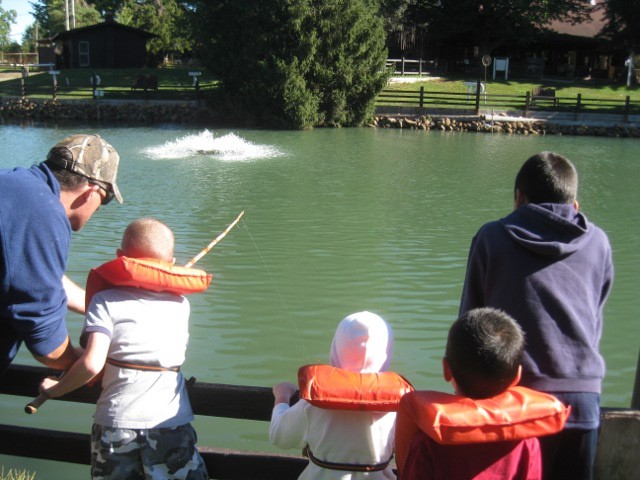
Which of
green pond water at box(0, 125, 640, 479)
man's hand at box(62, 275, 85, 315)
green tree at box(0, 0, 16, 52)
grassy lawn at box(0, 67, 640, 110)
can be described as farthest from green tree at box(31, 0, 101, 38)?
man's hand at box(62, 275, 85, 315)

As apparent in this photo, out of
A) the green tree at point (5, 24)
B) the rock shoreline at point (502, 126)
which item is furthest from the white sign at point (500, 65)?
the green tree at point (5, 24)

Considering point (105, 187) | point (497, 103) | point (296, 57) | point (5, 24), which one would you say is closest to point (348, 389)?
point (105, 187)

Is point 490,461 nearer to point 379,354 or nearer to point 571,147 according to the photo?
point 379,354

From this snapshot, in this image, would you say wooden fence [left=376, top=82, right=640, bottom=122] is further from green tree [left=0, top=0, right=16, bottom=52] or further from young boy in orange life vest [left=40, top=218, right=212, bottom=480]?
green tree [left=0, top=0, right=16, bottom=52]

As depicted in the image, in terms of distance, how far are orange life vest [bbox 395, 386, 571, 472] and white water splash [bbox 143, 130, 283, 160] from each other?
1896 centimetres

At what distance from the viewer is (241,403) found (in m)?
2.90

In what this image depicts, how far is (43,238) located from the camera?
2.35 metres

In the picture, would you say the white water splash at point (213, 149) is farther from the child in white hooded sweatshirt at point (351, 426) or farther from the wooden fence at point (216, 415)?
the child in white hooded sweatshirt at point (351, 426)

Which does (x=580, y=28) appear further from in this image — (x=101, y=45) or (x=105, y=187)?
(x=105, y=187)

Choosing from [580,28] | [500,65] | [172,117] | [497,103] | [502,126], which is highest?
[580,28]

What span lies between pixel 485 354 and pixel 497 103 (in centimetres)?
3597

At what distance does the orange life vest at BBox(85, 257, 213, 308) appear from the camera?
2.66 meters

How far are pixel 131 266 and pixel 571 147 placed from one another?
25499 mm

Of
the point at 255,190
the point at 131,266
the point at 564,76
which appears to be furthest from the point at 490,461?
the point at 564,76
